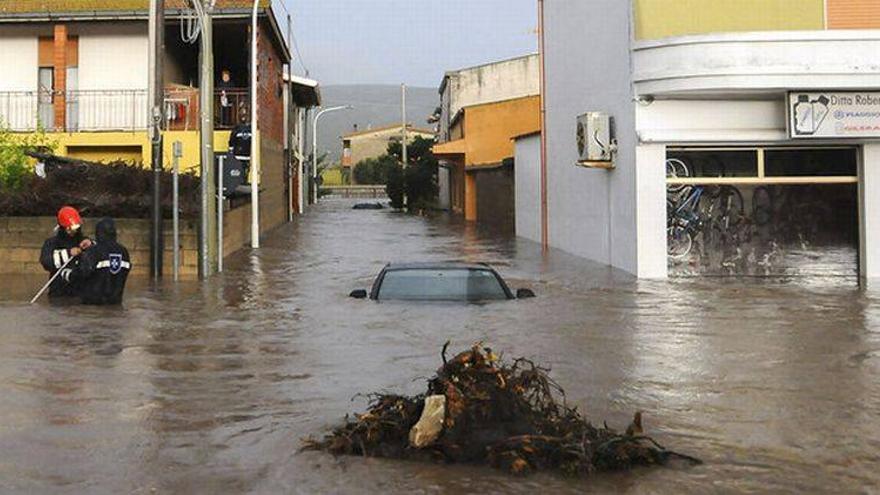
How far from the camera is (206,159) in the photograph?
20.0 metres

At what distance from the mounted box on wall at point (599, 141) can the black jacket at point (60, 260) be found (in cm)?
Result: 962

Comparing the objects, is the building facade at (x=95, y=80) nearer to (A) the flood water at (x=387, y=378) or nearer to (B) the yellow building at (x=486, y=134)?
(A) the flood water at (x=387, y=378)

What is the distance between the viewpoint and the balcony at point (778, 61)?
18562 mm

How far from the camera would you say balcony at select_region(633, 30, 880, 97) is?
18.6 meters

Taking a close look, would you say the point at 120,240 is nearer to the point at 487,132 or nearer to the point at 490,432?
the point at 490,432

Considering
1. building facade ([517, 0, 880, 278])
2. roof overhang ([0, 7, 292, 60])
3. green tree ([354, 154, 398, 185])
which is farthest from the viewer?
green tree ([354, 154, 398, 185])

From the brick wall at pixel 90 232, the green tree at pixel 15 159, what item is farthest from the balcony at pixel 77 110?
the brick wall at pixel 90 232

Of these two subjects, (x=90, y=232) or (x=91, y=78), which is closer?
(x=90, y=232)

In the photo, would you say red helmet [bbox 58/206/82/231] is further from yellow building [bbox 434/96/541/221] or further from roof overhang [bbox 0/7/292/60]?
yellow building [bbox 434/96/541/221]

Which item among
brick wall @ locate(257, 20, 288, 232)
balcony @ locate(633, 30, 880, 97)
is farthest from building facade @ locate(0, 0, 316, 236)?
balcony @ locate(633, 30, 880, 97)

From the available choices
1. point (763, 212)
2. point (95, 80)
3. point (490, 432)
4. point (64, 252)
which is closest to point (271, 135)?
point (95, 80)

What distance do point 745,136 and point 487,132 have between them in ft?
94.0

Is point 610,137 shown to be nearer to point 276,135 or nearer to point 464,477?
point 464,477

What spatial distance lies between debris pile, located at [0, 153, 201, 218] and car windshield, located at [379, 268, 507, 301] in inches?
264
